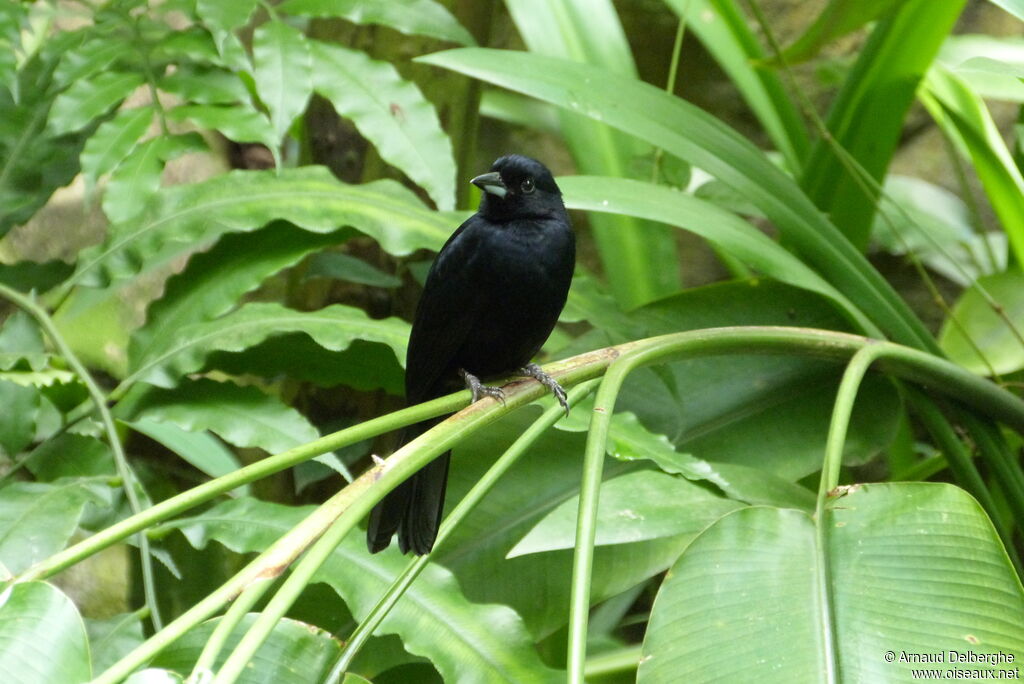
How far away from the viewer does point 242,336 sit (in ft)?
4.44

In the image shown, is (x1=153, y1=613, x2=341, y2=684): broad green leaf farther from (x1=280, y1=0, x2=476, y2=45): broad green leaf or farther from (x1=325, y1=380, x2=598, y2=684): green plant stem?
(x1=280, y1=0, x2=476, y2=45): broad green leaf

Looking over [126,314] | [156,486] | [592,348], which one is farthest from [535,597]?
[126,314]

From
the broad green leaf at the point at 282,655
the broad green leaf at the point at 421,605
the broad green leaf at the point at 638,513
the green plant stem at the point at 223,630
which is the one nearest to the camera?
the green plant stem at the point at 223,630

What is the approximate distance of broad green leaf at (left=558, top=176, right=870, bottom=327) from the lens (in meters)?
1.47

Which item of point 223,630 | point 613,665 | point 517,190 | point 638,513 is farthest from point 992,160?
point 223,630

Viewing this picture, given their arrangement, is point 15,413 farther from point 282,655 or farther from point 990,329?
point 990,329

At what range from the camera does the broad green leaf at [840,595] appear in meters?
0.90

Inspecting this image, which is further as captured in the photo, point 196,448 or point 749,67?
point 749,67

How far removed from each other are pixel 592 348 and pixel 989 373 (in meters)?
0.86

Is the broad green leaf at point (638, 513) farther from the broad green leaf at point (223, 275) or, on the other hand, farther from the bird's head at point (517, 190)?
the broad green leaf at point (223, 275)

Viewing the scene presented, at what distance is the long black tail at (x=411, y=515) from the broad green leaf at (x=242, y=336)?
20 cm

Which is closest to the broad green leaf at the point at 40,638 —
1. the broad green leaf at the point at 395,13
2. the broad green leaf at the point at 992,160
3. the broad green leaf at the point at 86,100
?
the broad green leaf at the point at 86,100

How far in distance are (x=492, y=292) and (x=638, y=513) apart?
1.34ft

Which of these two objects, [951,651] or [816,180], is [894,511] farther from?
[816,180]
